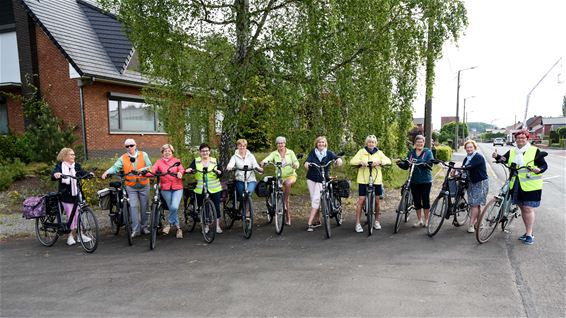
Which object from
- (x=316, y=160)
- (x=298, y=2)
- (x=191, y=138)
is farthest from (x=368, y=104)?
(x=191, y=138)

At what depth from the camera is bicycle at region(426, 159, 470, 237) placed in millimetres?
6883

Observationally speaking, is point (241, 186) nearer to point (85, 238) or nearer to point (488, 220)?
point (85, 238)

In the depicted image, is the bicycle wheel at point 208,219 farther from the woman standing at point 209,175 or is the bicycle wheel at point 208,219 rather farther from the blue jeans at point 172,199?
the blue jeans at point 172,199

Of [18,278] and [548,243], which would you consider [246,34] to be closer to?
[18,278]

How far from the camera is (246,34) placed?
8133mm

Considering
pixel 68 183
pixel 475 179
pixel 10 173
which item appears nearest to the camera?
pixel 68 183

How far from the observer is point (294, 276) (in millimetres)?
5012

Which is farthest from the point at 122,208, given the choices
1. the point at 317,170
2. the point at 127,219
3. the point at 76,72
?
the point at 76,72

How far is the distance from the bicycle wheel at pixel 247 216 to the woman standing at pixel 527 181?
4.27 meters

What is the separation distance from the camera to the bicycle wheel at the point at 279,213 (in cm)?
726

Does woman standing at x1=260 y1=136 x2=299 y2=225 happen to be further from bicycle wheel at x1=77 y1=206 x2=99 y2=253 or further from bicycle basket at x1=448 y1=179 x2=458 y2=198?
bicycle wheel at x1=77 y1=206 x2=99 y2=253

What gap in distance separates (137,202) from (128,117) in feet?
36.0

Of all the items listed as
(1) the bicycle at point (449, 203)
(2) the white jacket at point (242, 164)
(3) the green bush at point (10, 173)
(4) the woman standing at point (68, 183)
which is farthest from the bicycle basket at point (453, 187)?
(3) the green bush at point (10, 173)

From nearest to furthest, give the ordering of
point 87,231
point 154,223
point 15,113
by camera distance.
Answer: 1. point 87,231
2. point 154,223
3. point 15,113
